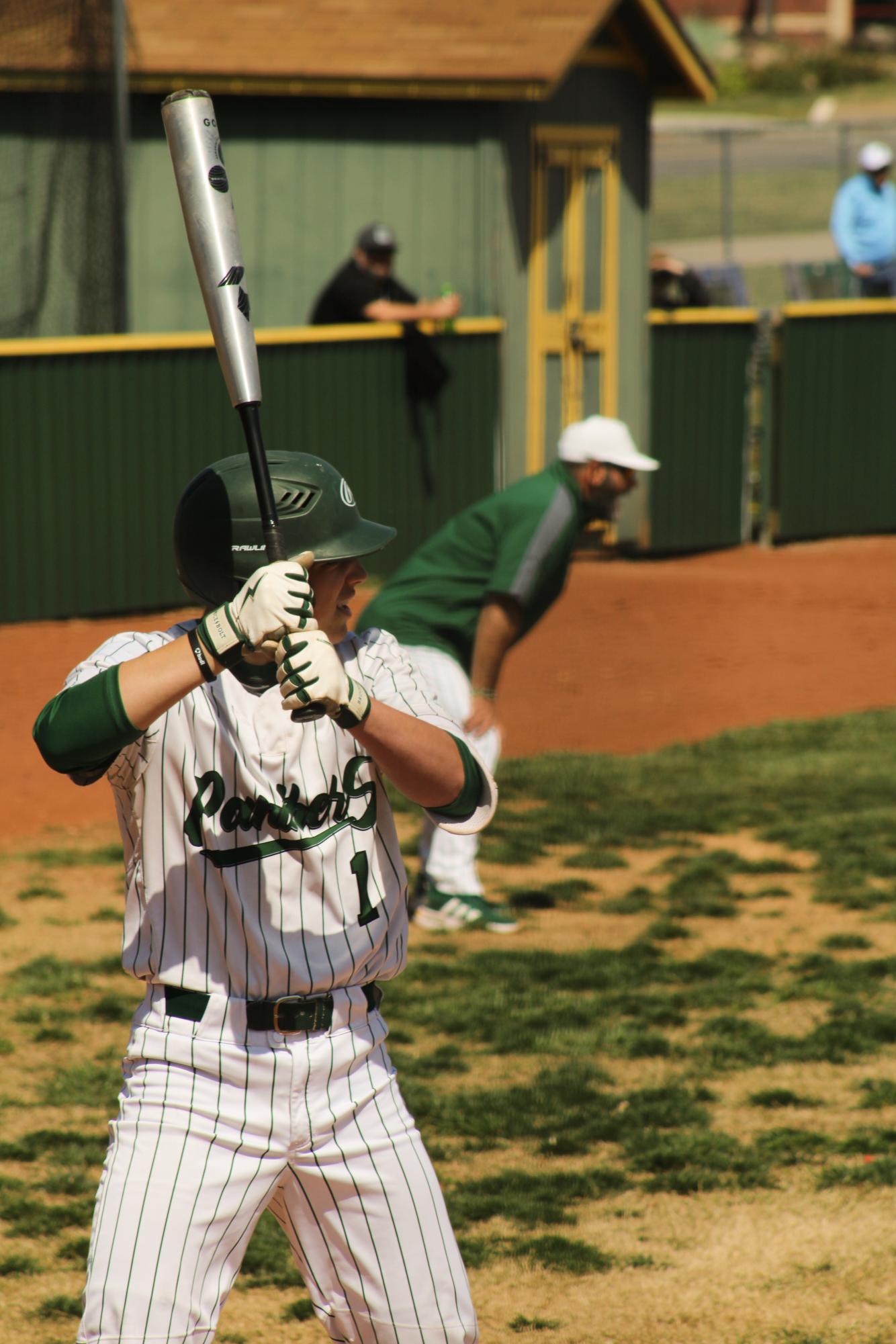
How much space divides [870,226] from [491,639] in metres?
11.4

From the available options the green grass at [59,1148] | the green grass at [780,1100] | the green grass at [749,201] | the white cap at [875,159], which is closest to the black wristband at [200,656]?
the green grass at [59,1148]

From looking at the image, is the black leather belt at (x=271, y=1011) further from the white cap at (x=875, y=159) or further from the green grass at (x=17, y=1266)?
the white cap at (x=875, y=159)

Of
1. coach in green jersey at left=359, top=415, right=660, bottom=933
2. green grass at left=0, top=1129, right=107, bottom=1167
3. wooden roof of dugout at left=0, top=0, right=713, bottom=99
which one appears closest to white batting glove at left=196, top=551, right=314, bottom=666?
green grass at left=0, top=1129, right=107, bottom=1167

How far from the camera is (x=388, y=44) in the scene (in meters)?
13.4

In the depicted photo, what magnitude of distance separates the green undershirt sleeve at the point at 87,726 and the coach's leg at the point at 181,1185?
0.47 m

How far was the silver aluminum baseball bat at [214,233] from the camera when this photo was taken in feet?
10.1

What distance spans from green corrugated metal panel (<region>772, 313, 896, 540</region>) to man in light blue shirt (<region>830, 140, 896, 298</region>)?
1.84m

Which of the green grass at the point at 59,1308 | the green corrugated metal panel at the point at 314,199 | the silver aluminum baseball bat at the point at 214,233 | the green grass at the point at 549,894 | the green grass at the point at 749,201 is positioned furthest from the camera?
Answer: the green grass at the point at 749,201

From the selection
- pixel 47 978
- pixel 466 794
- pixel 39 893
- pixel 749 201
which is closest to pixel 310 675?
pixel 466 794

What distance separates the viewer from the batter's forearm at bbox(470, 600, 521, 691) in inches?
254

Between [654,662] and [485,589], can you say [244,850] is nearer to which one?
[485,589]

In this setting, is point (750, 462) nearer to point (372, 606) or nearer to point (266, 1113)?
point (372, 606)

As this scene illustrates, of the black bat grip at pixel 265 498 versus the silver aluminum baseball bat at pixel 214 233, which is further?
the silver aluminum baseball bat at pixel 214 233

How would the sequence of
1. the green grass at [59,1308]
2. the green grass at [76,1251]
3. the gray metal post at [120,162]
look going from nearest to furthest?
the green grass at [59,1308], the green grass at [76,1251], the gray metal post at [120,162]
